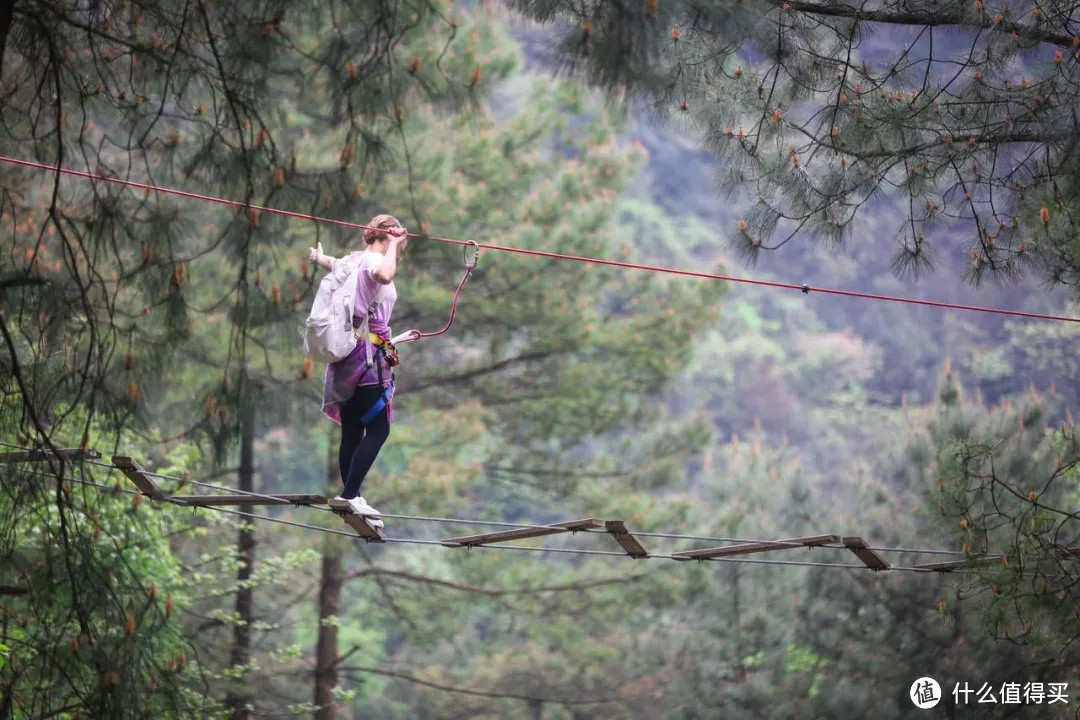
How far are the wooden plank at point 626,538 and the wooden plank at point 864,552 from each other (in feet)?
2.69

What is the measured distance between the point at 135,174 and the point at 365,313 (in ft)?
23.1

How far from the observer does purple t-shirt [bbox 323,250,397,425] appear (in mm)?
5020

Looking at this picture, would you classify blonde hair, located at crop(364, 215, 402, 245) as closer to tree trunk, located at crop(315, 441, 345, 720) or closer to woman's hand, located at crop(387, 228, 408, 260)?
woman's hand, located at crop(387, 228, 408, 260)

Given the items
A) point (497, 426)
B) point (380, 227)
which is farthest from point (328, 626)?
point (380, 227)

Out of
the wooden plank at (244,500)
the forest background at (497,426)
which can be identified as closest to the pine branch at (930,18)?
the forest background at (497,426)

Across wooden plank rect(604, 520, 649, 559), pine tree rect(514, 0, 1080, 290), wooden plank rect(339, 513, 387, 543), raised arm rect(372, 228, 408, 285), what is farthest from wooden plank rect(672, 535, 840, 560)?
raised arm rect(372, 228, 408, 285)

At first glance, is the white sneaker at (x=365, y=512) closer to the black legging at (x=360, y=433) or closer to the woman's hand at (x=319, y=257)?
the black legging at (x=360, y=433)

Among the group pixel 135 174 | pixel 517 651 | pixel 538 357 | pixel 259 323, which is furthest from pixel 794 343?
pixel 259 323

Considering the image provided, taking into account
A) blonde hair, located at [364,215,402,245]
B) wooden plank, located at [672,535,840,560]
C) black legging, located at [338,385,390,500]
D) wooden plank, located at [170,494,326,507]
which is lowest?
wooden plank, located at [672,535,840,560]

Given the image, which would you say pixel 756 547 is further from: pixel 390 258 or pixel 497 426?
pixel 497 426

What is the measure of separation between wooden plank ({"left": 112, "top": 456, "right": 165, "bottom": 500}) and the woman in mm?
774

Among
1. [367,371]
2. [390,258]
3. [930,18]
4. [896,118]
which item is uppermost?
[930,18]

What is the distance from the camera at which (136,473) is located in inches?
202

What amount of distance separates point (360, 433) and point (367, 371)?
346mm
